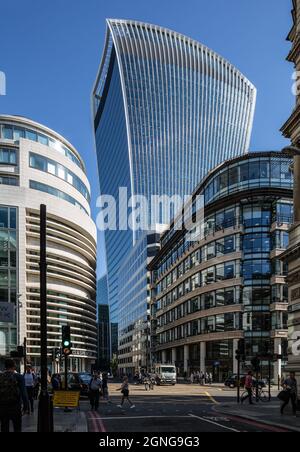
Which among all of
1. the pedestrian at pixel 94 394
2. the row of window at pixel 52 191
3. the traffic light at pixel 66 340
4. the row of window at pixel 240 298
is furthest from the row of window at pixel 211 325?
the traffic light at pixel 66 340

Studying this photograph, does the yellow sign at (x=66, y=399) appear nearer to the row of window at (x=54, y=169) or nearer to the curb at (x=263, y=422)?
the curb at (x=263, y=422)

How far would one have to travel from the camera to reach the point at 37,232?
92375mm

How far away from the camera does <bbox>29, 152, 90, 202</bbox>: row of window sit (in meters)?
92.0

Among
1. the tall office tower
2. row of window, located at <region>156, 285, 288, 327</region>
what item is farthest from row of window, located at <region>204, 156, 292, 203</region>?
the tall office tower

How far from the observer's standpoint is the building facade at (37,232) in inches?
3342

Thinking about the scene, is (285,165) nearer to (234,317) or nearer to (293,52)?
(234,317)

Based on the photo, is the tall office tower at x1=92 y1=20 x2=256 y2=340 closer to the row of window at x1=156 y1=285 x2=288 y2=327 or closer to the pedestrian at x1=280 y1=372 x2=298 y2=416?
the row of window at x1=156 y1=285 x2=288 y2=327

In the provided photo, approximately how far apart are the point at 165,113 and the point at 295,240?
166120 mm

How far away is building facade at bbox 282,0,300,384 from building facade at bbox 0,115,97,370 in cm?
5515

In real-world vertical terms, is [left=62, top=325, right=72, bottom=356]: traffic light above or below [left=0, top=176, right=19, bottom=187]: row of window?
below

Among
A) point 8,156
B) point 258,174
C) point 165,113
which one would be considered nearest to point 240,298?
point 258,174

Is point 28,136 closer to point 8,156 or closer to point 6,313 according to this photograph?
point 8,156
